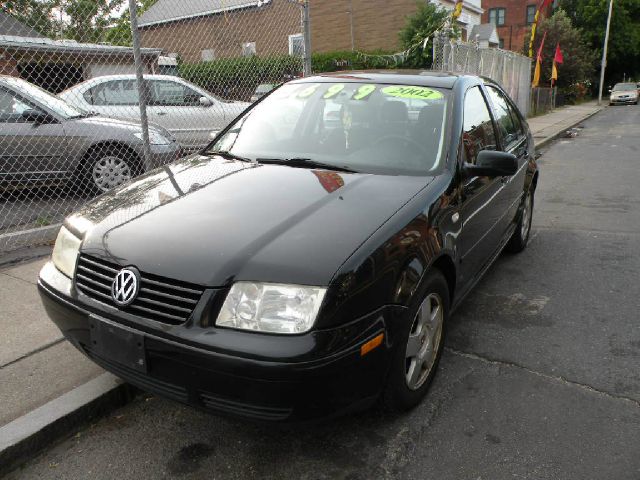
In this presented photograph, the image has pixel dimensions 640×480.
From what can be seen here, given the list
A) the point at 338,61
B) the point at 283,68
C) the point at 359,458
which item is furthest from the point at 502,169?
the point at 338,61

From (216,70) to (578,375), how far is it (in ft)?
29.4

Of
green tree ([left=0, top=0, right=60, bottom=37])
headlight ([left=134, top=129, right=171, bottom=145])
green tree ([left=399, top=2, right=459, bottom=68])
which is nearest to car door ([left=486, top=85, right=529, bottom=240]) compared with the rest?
green tree ([left=0, top=0, right=60, bottom=37])

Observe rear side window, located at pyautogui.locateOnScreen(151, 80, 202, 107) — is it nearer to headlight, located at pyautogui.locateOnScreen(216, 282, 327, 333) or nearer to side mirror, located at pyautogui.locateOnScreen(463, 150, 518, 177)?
side mirror, located at pyautogui.locateOnScreen(463, 150, 518, 177)

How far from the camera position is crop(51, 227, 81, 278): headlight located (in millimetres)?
2521

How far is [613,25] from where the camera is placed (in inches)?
1882

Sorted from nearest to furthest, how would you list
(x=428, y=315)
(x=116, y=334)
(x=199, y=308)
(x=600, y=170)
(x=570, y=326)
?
(x=199, y=308) < (x=116, y=334) < (x=428, y=315) < (x=570, y=326) < (x=600, y=170)

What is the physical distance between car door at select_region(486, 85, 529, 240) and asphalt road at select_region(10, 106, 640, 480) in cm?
73

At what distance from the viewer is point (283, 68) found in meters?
10.2

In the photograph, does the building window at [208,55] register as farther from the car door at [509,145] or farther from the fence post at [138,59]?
the car door at [509,145]

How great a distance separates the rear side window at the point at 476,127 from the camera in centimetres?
327

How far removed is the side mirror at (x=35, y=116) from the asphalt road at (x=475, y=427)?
15.1 ft

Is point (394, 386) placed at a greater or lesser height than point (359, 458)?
greater

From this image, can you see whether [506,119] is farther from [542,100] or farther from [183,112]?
[542,100]

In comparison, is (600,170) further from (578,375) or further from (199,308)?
(199,308)
